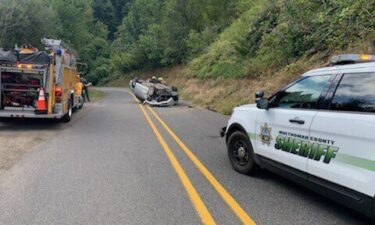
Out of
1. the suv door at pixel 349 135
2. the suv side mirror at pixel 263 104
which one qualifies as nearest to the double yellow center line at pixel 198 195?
the suv door at pixel 349 135

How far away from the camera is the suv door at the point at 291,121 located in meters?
4.67

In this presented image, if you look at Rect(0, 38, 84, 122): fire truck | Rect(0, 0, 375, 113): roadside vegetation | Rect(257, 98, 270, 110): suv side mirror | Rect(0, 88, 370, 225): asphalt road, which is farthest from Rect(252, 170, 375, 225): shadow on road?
Rect(0, 38, 84, 122): fire truck

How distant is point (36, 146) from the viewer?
27.6 ft

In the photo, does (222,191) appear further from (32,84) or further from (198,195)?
(32,84)

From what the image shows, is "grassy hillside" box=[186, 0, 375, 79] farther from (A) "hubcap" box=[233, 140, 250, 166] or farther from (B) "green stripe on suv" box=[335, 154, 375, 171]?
(B) "green stripe on suv" box=[335, 154, 375, 171]

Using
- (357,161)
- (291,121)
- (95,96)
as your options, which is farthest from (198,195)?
(95,96)

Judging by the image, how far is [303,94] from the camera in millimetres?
5004

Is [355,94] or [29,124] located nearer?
[355,94]

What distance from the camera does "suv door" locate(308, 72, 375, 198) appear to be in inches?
145

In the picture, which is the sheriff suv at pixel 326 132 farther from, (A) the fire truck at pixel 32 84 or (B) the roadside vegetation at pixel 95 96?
(B) the roadside vegetation at pixel 95 96

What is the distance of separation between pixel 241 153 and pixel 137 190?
202 cm

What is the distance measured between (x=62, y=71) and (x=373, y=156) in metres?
10.6

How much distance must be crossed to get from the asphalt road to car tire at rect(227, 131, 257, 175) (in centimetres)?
16

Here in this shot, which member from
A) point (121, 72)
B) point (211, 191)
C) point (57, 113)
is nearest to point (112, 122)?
point (57, 113)
